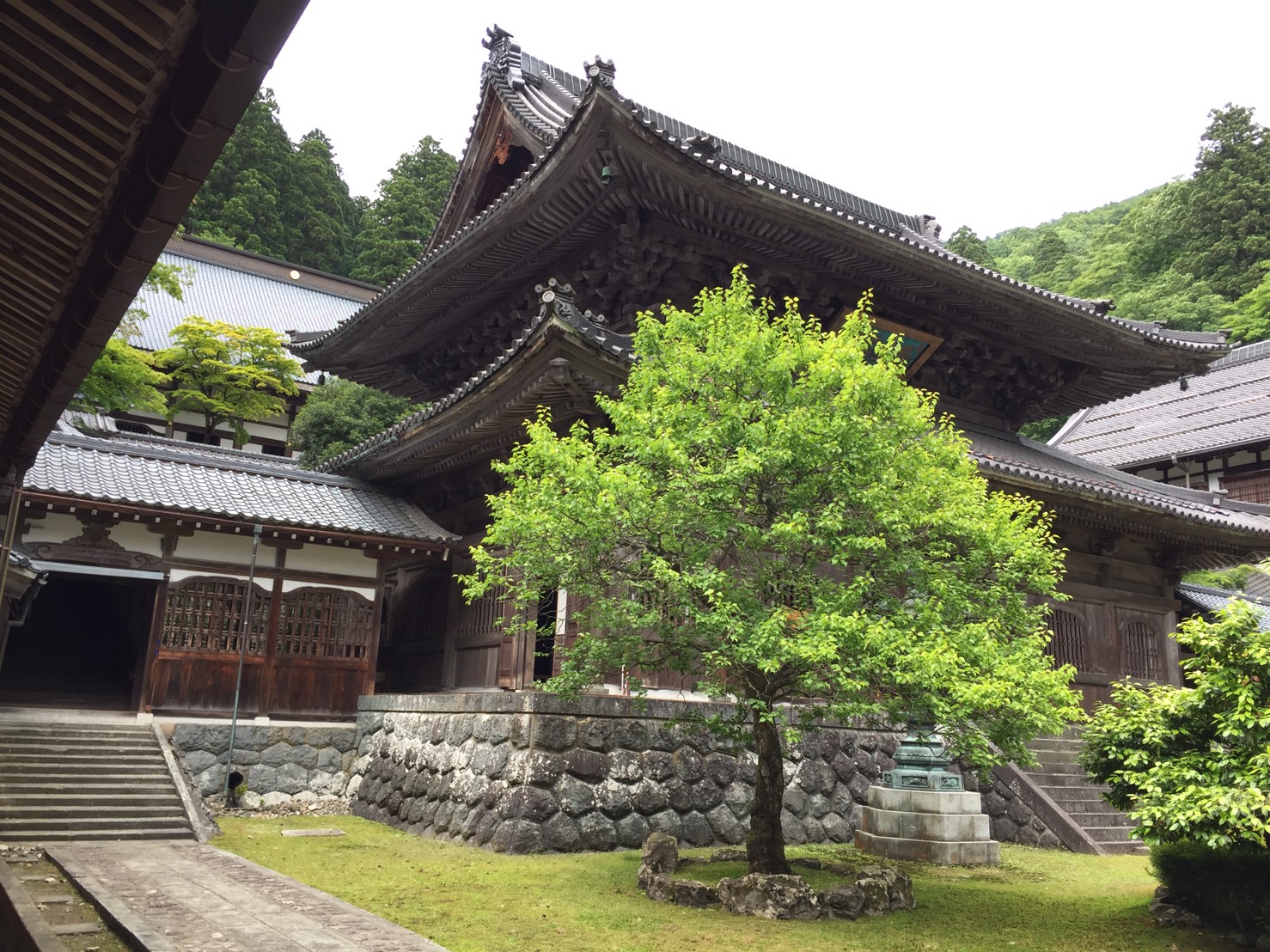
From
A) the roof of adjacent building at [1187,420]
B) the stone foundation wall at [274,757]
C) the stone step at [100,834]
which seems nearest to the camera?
the stone step at [100,834]

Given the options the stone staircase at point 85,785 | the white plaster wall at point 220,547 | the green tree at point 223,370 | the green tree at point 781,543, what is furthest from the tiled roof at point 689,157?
the green tree at point 223,370

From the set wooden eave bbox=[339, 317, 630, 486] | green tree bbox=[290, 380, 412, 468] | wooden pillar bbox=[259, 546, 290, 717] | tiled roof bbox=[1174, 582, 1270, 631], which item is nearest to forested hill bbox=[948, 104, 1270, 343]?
tiled roof bbox=[1174, 582, 1270, 631]

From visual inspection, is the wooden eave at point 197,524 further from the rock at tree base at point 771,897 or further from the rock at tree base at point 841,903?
the rock at tree base at point 841,903

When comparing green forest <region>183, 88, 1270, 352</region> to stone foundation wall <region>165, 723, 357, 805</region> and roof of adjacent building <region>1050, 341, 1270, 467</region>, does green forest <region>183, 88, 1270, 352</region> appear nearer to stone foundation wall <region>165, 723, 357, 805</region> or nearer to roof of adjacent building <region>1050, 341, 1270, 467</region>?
roof of adjacent building <region>1050, 341, 1270, 467</region>

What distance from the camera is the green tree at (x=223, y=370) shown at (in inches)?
969

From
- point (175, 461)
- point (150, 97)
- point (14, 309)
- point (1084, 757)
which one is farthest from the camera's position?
point (175, 461)

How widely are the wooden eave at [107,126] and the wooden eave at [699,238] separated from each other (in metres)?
7.23

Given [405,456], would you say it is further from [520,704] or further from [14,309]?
[14,309]

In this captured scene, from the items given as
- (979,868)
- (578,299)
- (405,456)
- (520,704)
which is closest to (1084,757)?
(979,868)

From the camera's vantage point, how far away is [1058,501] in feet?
47.4

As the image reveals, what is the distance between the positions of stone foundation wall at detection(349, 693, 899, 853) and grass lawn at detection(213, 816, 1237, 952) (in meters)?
0.39

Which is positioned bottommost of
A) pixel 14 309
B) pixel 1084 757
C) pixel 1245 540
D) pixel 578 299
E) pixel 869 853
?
pixel 869 853

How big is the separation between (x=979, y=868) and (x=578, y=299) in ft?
30.1

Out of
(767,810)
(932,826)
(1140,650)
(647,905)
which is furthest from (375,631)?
(1140,650)
